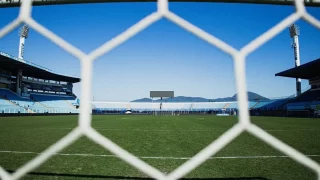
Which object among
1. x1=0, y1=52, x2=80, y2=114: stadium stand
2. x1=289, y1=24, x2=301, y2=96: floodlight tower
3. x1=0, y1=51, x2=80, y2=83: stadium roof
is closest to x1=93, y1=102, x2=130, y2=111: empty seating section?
x1=0, y1=52, x2=80, y2=114: stadium stand

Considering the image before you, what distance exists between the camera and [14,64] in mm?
27531

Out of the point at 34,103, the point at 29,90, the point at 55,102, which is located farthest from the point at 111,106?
the point at 34,103

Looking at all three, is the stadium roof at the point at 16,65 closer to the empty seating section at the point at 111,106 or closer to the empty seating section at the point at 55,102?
the empty seating section at the point at 55,102

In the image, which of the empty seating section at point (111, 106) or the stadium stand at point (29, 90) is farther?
the empty seating section at point (111, 106)

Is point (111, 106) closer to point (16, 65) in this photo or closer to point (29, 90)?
point (29, 90)

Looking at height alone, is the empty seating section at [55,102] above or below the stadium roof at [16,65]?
below

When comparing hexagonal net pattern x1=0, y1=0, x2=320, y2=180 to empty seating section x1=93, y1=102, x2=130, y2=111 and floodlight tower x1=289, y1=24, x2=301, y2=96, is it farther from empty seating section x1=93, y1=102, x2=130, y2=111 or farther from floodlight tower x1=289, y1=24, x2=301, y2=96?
empty seating section x1=93, y1=102, x2=130, y2=111

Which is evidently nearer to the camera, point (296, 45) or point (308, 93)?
point (308, 93)

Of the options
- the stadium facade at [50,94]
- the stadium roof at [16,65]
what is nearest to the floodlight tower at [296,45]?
the stadium facade at [50,94]

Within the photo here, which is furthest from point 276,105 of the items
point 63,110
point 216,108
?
point 63,110

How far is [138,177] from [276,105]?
127ft

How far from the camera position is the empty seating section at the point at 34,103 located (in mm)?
26828

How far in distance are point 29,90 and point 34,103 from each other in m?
6.45

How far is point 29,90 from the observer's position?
127 feet
